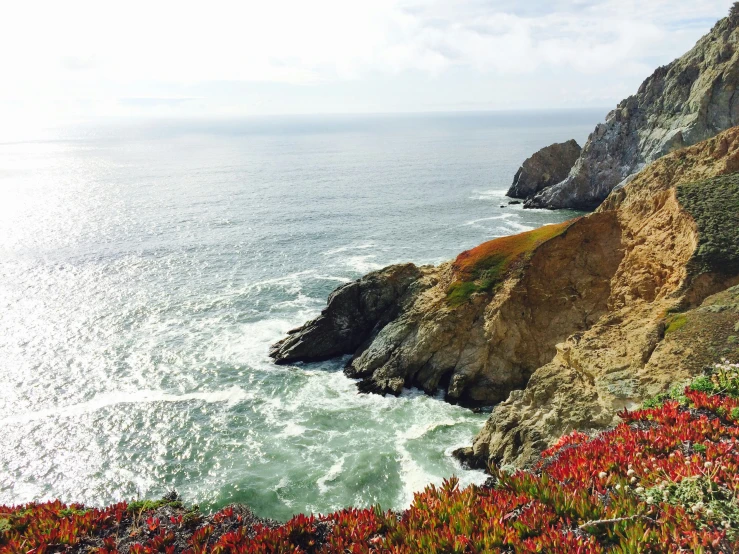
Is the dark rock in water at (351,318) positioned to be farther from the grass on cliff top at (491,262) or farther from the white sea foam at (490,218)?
the white sea foam at (490,218)

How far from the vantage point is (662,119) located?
87.3 m

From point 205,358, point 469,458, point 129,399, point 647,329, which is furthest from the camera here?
point 205,358

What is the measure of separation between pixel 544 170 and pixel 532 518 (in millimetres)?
108817

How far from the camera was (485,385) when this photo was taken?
117 ft

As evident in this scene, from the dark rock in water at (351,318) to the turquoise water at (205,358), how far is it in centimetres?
180

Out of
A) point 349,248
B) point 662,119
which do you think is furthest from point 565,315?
point 662,119

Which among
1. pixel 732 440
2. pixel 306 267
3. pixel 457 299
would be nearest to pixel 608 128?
pixel 306 267

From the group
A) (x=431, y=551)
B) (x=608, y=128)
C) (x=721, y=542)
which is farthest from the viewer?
(x=608, y=128)

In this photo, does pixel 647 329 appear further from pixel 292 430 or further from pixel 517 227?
pixel 517 227

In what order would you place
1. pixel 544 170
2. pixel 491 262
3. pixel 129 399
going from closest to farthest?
pixel 129 399 < pixel 491 262 < pixel 544 170

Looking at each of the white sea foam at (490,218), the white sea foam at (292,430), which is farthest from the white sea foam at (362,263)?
the white sea foam at (292,430)

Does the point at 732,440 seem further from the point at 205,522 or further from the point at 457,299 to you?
the point at 457,299

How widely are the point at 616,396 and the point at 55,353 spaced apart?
4329 centimetres

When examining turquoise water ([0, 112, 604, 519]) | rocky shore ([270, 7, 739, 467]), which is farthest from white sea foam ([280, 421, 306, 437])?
rocky shore ([270, 7, 739, 467])
